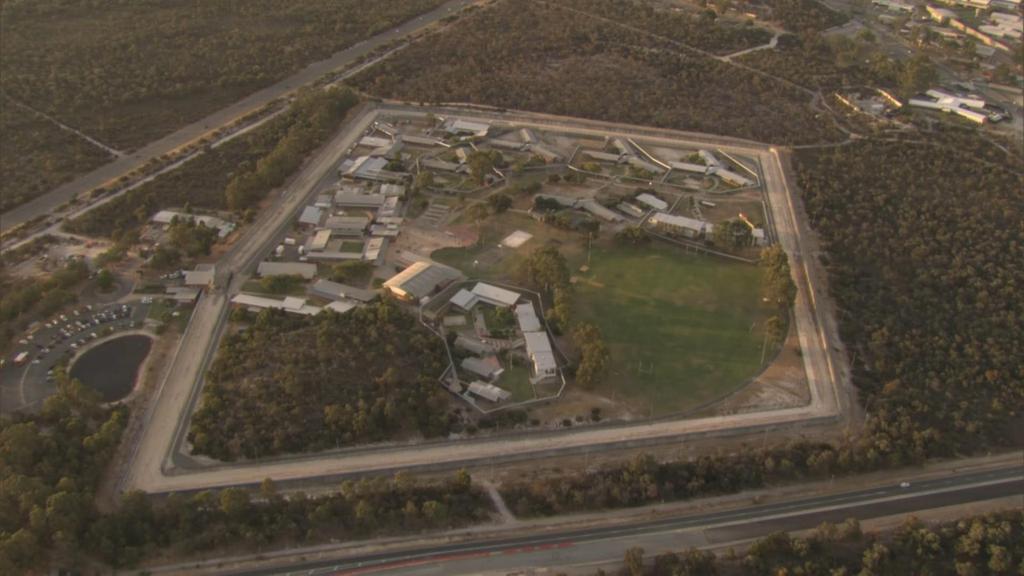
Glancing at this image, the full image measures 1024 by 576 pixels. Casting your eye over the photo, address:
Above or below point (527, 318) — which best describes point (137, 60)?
above

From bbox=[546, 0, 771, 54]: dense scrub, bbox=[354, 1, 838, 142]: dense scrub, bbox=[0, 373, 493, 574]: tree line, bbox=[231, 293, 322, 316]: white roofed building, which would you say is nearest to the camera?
bbox=[0, 373, 493, 574]: tree line

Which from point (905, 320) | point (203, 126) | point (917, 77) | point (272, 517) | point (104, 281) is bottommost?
point (905, 320)

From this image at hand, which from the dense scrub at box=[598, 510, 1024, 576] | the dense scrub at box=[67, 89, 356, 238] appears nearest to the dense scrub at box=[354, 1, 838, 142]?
the dense scrub at box=[67, 89, 356, 238]

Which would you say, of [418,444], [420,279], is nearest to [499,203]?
[420,279]

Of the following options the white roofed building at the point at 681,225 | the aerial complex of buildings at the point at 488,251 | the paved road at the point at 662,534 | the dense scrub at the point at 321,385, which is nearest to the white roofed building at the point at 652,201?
the aerial complex of buildings at the point at 488,251

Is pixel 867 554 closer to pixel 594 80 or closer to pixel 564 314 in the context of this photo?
pixel 564 314

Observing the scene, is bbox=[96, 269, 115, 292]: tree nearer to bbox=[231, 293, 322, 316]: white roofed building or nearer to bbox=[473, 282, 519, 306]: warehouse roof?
bbox=[231, 293, 322, 316]: white roofed building

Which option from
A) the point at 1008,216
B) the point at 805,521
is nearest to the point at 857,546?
the point at 805,521
